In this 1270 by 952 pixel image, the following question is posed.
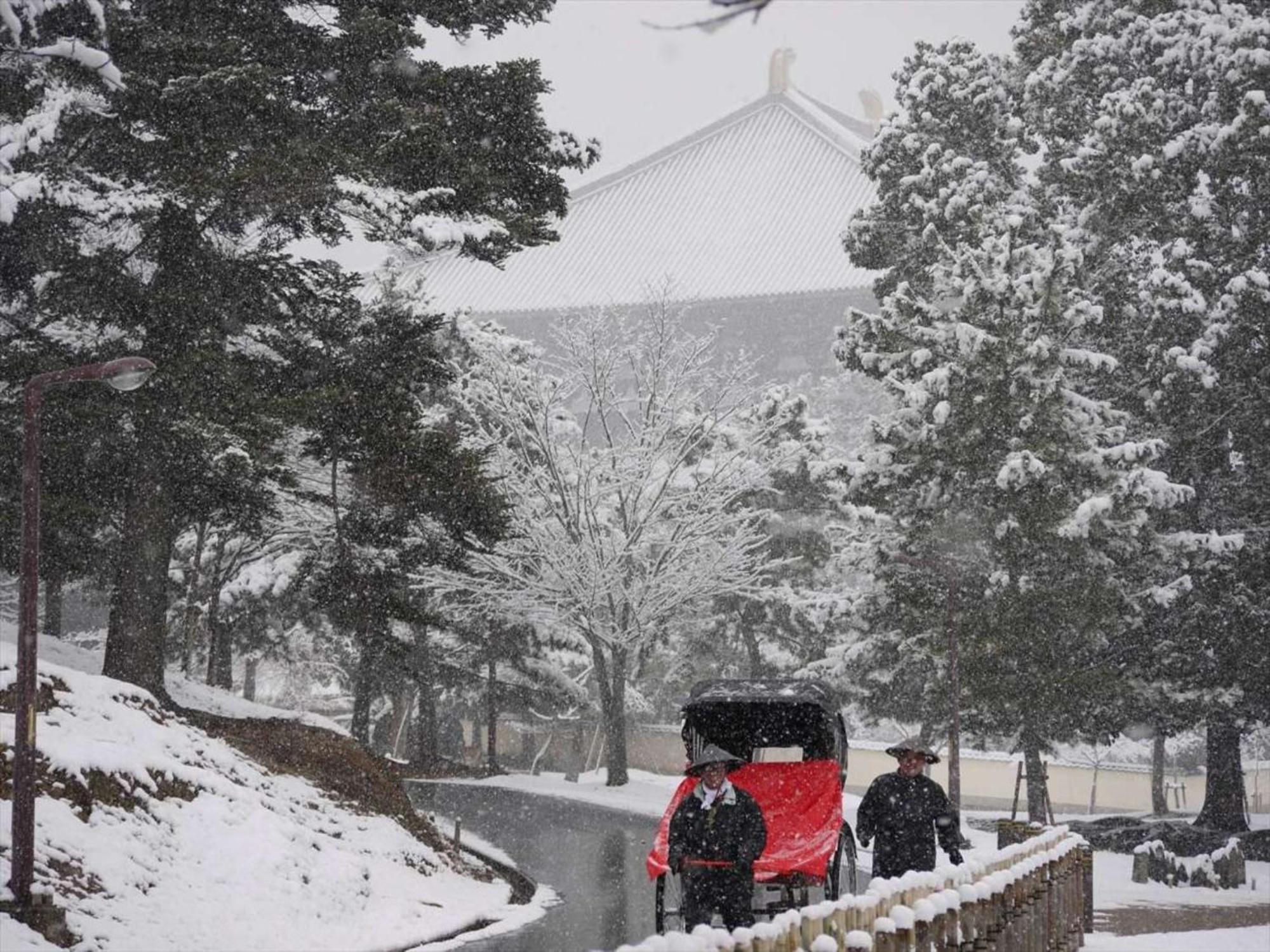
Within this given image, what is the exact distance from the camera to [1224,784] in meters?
33.1

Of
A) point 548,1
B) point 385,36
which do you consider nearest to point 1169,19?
point 548,1

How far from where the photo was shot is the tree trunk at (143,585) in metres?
20.6

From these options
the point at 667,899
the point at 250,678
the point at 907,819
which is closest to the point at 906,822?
the point at 907,819

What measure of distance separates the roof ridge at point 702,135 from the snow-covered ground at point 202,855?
61446 millimetres

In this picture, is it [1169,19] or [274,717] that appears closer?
[274,717]

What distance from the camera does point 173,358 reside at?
20.1 metres

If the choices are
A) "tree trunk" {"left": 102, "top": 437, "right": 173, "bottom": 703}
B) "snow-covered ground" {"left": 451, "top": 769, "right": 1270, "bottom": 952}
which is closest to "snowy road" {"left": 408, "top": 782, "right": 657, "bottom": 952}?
"snow-covered ground" {"left": 451, "top": 769, "right": 1270, "bottom": 952}

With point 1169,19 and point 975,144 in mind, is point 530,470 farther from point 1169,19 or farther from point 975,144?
point 1169,19

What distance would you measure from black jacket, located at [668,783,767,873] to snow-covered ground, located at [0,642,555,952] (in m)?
5.25

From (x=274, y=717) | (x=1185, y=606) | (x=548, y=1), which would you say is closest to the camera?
(x=548, y=1)

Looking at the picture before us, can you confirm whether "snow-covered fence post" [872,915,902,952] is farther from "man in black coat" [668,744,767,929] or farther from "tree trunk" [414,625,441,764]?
"tree trunk" [414,625,441,764]

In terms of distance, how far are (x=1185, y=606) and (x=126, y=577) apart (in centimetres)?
2139

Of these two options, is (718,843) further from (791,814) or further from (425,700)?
(425,700)

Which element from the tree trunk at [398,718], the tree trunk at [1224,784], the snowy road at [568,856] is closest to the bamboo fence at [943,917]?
the snowy road at [568,856]
